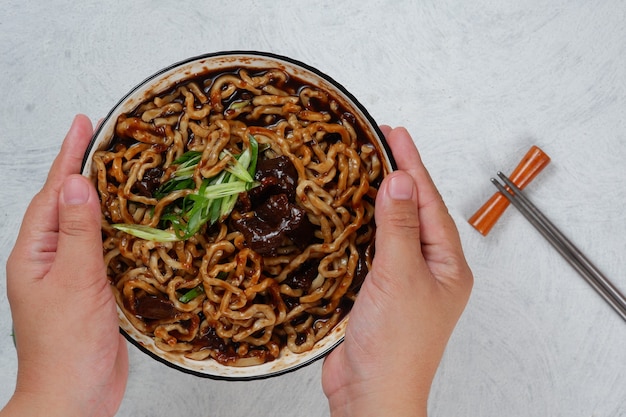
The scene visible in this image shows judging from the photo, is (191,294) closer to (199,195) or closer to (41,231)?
(199,195)

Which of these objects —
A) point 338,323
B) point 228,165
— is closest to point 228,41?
point 228,165

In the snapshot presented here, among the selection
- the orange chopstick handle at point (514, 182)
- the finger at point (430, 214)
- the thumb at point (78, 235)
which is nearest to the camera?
the thumb at point (78, 235)

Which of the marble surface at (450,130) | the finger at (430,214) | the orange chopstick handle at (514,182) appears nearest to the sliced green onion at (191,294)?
the marble surface at (450,130)

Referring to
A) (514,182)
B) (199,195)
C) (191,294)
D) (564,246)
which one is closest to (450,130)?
(514,182)

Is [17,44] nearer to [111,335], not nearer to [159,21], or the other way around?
[159,21]

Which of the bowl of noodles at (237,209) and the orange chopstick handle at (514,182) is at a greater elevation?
the orange chopstick handle at (514,182)

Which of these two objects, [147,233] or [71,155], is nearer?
[147,233]

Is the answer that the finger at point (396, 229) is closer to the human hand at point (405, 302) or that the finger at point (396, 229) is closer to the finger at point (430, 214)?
the human hand at point (405, 302)

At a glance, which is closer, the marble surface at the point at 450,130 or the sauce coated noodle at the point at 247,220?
the sauce coated noodle at the point at 247,220
